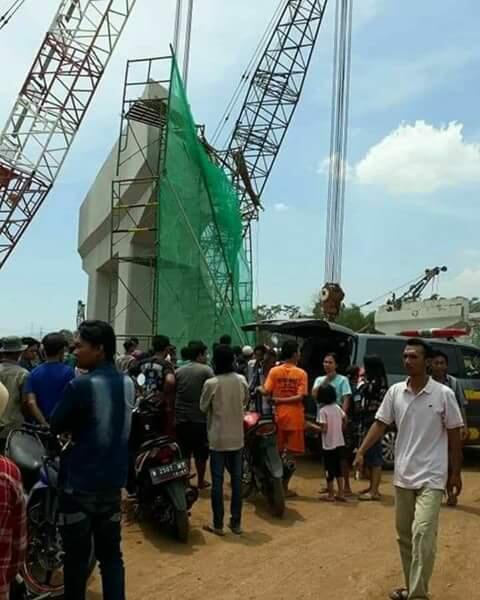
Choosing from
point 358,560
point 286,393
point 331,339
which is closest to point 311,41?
point 331,339

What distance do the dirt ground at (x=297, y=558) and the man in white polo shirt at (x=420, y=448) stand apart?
24.4 inches

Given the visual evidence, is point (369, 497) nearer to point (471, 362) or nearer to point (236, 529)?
point (236, 529)

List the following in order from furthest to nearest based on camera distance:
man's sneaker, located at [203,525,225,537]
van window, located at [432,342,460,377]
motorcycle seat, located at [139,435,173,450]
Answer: van window, located at [432,342,460,377], man's sneaker, located at [203,525,225,537], motorcycle seat, located at [139,435,173,450]

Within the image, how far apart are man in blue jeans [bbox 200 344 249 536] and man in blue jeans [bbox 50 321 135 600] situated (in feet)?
8.11

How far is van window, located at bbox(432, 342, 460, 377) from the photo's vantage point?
1056 cm

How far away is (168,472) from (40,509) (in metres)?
1.54

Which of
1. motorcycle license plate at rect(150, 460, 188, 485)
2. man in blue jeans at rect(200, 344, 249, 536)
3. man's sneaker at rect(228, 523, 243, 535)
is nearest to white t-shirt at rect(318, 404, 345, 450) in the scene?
man in blue jeans at rect(200, 344, 249, 536)

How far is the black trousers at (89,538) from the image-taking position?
12.7 ft

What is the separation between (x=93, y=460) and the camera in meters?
3.86

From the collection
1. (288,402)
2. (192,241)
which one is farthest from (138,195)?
(288,402)

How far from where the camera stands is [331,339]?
10.4 metres

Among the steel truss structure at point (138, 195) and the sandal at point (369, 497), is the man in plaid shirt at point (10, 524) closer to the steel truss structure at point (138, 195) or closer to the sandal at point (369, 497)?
the sandal at point (369, 497)

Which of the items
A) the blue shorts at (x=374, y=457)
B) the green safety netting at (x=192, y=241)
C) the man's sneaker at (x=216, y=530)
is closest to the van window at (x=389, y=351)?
the blue shorts at (x=374, y=457)

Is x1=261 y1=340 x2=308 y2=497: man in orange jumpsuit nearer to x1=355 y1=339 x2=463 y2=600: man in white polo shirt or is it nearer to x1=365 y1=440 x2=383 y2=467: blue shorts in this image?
x1=365 y1=440 x2=383 y2=467: blue shorts
